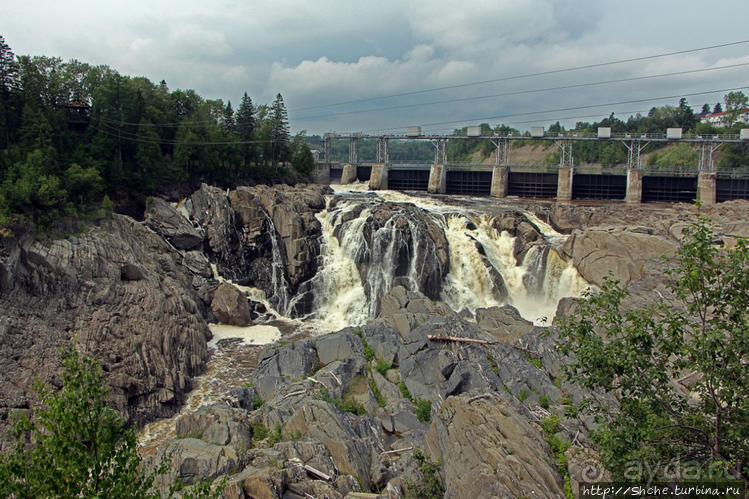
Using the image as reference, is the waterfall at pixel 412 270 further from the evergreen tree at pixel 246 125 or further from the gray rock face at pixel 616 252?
the evergreen tree at pixel 246 125

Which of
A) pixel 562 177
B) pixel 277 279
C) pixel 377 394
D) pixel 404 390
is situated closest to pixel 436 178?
pixel 562 177

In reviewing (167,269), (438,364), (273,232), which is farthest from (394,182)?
(438,364)

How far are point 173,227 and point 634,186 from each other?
46.5m

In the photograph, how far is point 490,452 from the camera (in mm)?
12188

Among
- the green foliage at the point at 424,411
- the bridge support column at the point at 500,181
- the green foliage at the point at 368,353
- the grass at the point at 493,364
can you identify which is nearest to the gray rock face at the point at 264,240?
the green foliage at the point at 368,353

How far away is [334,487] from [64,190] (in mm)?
24509

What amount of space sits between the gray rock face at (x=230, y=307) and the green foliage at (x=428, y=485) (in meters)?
22.0

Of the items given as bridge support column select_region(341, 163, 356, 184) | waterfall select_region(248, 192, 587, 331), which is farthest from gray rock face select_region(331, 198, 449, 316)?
bridge support column select_region(341, 163, 356, 184)

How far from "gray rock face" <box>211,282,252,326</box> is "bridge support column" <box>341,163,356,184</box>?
118 ft

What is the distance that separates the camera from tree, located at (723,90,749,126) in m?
104

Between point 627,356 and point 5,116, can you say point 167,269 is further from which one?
point 627,356

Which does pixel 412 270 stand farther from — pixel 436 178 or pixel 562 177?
pixel 562 177

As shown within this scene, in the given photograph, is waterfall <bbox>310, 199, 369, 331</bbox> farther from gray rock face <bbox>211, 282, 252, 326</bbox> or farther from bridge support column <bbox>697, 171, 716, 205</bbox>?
bridge support column <bbox>697, 171, 716, 205</bbox>

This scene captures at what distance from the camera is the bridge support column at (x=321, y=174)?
2697 inches
